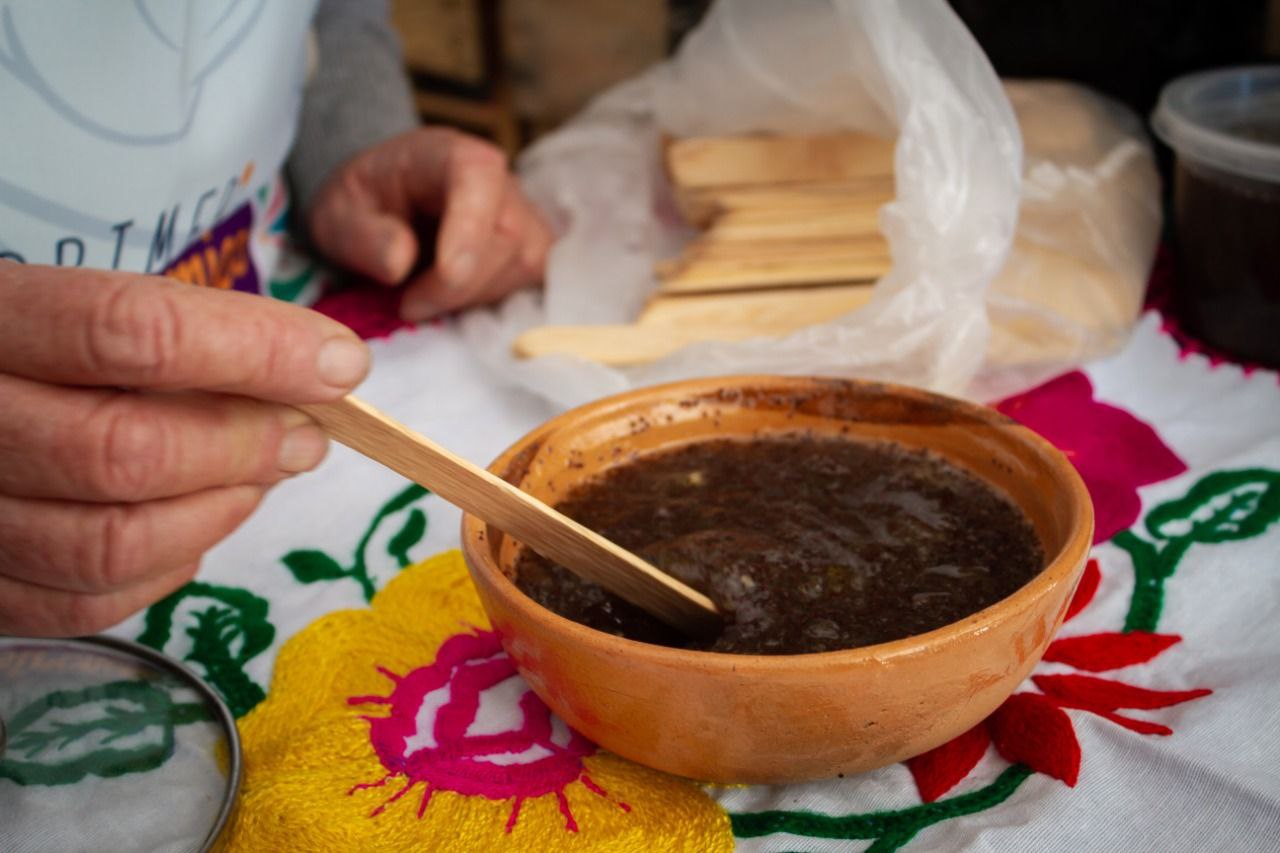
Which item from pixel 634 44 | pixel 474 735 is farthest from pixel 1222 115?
pixel 634 44

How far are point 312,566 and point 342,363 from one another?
37cm

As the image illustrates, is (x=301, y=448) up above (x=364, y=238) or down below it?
above

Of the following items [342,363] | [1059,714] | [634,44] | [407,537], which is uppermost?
[342,363]

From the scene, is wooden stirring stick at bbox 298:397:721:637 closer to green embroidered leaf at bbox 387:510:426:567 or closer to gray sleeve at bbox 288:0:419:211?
green embroidered leaf at bbox 387:510:426:567

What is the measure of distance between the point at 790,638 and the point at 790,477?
0.19 m

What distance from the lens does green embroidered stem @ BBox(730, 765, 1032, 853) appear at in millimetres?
604

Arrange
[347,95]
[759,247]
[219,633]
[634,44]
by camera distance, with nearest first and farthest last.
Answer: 1. [219,633]
2. [759,247]
3. [347,95]
4. [634,44]

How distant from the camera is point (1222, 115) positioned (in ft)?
4.07

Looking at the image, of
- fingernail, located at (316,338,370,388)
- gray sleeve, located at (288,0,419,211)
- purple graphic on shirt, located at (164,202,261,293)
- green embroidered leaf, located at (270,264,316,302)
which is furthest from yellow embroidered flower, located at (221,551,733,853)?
gray sleeve, located at (288,0,419,211)

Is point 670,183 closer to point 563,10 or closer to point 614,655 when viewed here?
point 563,10

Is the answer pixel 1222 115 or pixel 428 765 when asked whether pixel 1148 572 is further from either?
pixel 1222 115

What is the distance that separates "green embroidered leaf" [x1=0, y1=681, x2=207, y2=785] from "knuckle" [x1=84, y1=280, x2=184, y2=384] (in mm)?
242

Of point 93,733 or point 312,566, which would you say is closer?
point 93,733

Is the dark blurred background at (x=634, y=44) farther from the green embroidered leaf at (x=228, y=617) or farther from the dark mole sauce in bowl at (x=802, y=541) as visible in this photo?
the green embroidered leaf at (x=228, y=617)
